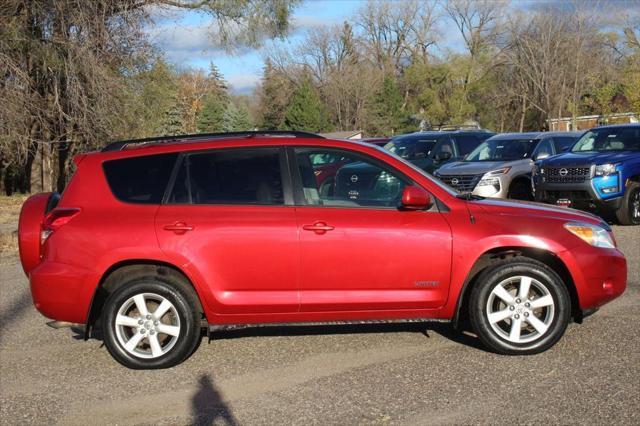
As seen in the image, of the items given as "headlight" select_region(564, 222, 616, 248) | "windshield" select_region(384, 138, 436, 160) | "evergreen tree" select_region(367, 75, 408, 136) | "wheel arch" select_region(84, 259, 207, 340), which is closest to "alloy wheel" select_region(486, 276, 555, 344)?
"headlight" select_region(564, 222, 616, 248)

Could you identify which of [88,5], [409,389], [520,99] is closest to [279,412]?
[409,389]

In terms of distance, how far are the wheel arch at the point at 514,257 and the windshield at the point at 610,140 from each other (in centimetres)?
851

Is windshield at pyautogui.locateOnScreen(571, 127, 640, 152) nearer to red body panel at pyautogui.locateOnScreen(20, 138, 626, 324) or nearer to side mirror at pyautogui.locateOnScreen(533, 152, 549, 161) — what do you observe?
side mirror at pyautogui.locateOnScreen(533, 152, 549, 161)

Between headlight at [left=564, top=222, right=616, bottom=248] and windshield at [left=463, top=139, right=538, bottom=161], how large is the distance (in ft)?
Answer: 31.8

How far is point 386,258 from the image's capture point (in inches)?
215

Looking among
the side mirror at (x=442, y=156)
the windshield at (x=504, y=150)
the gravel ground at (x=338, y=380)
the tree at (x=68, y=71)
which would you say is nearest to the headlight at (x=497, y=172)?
the windshield at (x=504, y=150)

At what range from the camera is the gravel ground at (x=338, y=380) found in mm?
4562

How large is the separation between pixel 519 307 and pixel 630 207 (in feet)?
26.7

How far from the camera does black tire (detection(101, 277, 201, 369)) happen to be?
5.49 metres

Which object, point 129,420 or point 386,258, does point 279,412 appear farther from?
point 386,258

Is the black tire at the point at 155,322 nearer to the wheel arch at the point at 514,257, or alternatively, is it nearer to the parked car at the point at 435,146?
the wheel arch at the point at 514,257

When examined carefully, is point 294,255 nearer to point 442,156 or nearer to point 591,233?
point 591,233

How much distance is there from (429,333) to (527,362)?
110 cm

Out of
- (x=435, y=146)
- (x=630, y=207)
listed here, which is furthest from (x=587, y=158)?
(x=435, y=146)
